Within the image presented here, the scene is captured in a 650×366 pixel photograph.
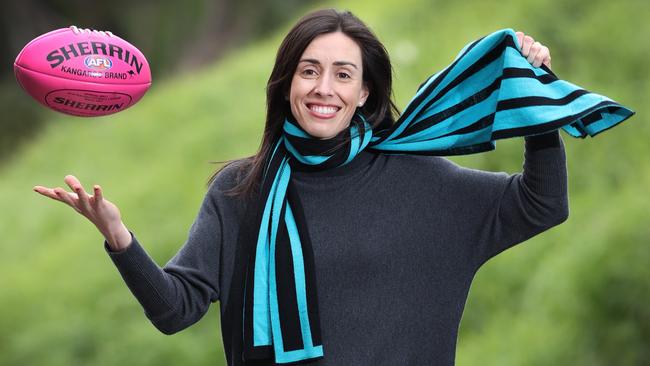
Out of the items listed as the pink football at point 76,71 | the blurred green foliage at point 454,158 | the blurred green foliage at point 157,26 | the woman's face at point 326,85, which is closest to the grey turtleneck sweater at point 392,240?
the woman's face at point 326,85

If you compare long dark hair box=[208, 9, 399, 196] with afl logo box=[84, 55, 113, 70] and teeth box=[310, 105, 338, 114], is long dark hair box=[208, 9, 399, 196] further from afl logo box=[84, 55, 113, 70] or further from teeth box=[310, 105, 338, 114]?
afl logo box=[84, 55, 113, 70]

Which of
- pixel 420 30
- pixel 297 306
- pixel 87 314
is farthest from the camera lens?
pixel 420 30

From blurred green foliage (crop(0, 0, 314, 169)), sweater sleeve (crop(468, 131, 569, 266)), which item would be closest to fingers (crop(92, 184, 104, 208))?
sweater sleeve (crop(468, 131, 569, 266))

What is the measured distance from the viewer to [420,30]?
30.9 ft

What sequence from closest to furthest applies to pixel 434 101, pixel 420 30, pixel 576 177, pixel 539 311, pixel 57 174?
pixel 434 101
pixel 539 311
pixel 576 177
pixel 420 30
pixel 57 174

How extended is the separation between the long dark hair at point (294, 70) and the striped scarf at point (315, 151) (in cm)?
4

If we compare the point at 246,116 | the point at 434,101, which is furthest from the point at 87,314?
the point at 434,101

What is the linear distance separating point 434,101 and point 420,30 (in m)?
6.06

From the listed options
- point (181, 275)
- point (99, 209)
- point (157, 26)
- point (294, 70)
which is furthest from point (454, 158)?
point (157, 26)

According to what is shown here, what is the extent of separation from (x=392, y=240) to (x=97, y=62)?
976mm

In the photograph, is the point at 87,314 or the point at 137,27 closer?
the point at 87,314

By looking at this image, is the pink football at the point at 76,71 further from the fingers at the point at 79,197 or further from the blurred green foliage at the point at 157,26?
the blurred green foliage at the point at 157,26

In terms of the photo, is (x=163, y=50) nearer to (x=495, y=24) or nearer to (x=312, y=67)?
(x=495, y=24)

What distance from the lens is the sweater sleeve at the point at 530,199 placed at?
3.10 metres
